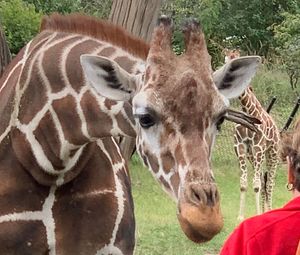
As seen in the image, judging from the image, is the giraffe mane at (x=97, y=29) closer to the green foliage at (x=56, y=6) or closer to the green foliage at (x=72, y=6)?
the green foliage at (x=72, y=6)

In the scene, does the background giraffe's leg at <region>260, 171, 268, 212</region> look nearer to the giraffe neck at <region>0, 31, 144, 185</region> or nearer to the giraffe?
the giraffe

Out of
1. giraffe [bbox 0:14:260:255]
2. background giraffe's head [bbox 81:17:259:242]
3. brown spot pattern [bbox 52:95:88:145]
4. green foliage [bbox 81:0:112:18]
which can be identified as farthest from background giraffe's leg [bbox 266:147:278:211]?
green foliage [bbox 81:0:112:18]

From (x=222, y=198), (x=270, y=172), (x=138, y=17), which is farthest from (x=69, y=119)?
(x=222, y=198)

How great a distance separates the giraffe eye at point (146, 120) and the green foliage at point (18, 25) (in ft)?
33.2

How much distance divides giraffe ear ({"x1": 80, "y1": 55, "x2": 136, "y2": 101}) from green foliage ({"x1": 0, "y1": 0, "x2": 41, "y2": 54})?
32.5 ft

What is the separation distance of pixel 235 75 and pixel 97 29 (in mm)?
689

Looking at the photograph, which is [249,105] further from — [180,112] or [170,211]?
[180,112]

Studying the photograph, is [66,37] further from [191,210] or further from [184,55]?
[191,210]

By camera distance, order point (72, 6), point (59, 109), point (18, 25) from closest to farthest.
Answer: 1. point (59, 109)
2. point (18, 25)
3. point (72, 6)

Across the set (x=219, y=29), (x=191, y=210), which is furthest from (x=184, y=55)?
(x=219, y=29)

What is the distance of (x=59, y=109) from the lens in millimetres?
3375

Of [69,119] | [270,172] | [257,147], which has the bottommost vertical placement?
[270,172]

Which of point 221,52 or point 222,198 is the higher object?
point 221,52

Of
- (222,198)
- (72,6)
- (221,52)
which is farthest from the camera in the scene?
(72,6)
